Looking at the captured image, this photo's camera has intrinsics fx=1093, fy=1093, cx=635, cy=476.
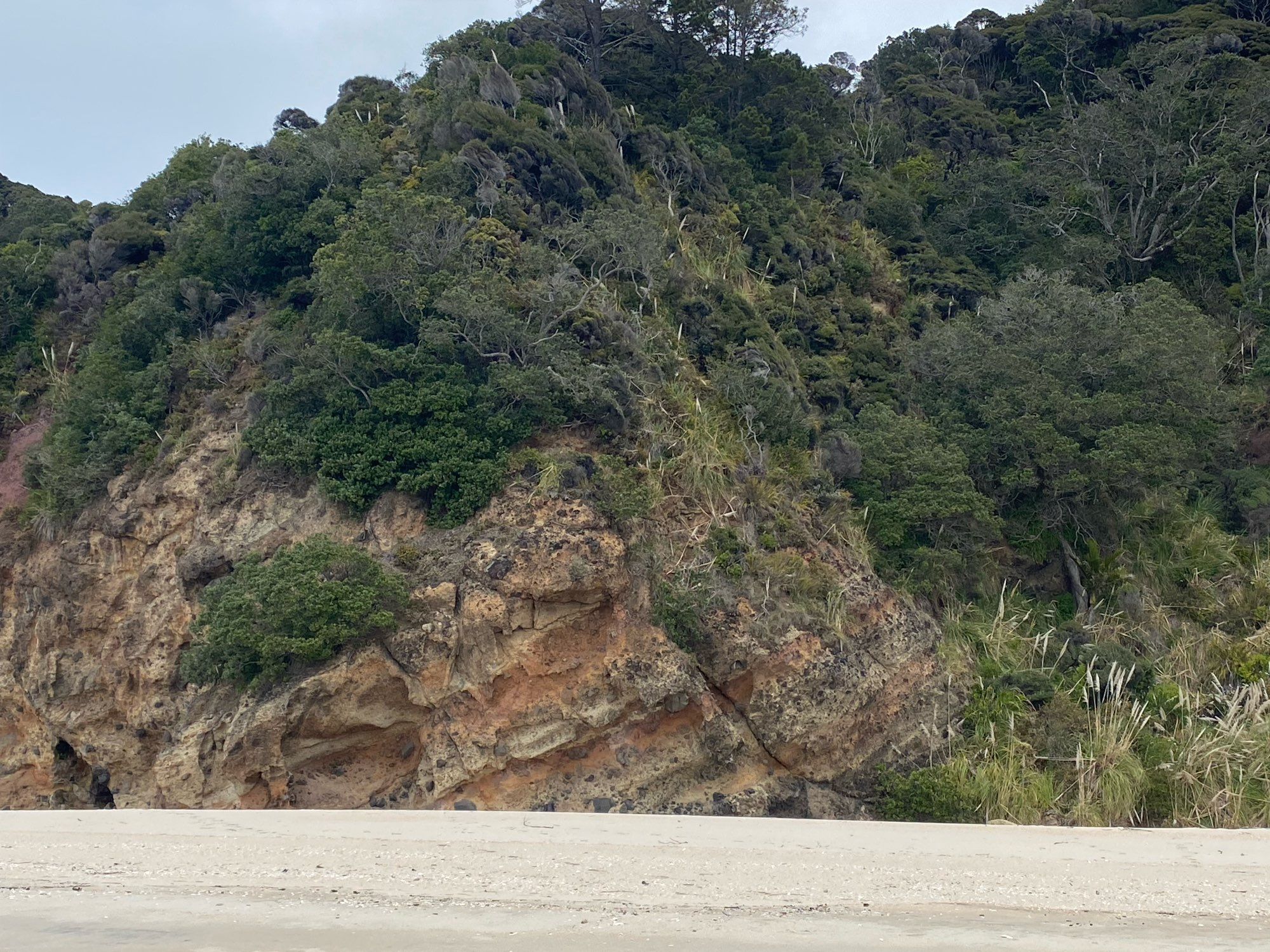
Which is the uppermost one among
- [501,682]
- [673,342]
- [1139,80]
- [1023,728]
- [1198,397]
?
[1139,80]

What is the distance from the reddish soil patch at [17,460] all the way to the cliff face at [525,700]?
23.4ft

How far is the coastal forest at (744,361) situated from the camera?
55.2 ft

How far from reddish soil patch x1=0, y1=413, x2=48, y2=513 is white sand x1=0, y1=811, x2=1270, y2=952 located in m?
11.5

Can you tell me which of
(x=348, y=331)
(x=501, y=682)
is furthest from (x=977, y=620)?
(x=348, y=331)

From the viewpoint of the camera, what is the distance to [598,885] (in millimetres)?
10055

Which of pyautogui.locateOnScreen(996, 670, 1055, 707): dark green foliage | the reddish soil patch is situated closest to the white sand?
pyautogui.locateOnScreen(996, 670, 1055, 707): dark green foliage

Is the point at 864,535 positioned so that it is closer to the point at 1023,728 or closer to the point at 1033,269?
the point at 1023,728

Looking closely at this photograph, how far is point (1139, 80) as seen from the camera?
3525 cm

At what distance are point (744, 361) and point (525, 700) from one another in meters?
8.69

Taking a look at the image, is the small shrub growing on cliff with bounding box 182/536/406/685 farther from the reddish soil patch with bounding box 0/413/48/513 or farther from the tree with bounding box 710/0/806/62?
the tree with bounding box 710/0/806/62

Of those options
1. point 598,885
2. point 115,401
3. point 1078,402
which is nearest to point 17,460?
point 115,401

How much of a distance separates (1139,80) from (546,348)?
26.5m

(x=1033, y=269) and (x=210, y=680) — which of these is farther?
(x=1033, y=269)

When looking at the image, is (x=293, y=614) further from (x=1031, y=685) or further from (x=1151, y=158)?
(x=1151, y=158)
